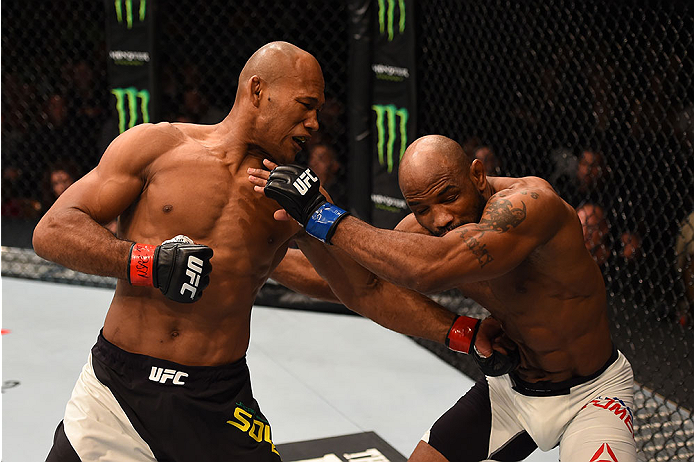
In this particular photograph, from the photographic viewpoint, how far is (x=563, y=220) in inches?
85.7

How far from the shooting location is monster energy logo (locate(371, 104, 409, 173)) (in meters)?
4.27

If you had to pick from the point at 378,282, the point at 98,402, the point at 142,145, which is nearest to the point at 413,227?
the point at 378,282

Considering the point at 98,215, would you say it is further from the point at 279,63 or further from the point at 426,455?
the point at 426,455

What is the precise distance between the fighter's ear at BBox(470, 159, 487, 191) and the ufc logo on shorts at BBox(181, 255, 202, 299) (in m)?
0.80

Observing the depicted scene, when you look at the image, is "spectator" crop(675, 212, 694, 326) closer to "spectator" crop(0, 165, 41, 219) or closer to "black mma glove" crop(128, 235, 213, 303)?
"black mma glove" crop(128, 235, 213, 303)

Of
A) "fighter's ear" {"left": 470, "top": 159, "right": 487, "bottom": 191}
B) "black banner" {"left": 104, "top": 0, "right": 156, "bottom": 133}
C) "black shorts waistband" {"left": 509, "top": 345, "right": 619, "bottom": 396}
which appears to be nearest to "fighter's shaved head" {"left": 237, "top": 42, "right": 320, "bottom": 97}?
"fighter's ear" {"left": 470, "top": 159, "right": 487, "bottom": 191}

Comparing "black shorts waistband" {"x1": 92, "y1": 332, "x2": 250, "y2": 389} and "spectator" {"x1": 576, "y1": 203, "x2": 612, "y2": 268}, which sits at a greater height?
"black shorts waistband" {"x1": 92, "y1": 332, "x2": 250, "y2": 389}

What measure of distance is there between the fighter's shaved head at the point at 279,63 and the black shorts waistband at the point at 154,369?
0.76 meters

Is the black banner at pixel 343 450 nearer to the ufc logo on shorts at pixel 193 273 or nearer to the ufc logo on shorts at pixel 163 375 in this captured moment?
the ufc logo on shorts at pixel 163 375

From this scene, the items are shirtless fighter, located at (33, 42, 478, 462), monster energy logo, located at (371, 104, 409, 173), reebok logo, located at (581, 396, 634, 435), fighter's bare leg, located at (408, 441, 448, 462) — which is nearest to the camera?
shirtless fighter, located at (33, 42, 478, 462)

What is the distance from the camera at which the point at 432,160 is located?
83.7 inches

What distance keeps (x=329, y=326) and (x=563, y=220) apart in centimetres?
261

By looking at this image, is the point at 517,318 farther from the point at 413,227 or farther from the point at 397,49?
the point at 397,49

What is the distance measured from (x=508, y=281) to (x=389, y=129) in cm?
221
